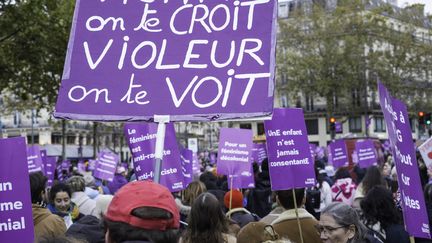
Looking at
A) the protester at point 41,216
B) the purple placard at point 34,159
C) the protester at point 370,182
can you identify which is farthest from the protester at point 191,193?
the purple placard at point 34,159

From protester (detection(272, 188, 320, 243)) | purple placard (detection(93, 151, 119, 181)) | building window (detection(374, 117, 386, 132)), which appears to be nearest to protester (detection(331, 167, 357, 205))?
protester (detection(272, 188, 320, 243))

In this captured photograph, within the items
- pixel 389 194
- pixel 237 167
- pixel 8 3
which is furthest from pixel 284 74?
pixel 389 194

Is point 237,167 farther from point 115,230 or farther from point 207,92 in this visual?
point 115,230

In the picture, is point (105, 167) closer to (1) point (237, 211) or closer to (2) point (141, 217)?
(1) point (237, 211)

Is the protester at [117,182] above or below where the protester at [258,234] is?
below

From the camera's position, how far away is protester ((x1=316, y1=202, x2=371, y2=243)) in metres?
4.63

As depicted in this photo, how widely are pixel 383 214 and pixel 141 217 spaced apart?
3.45m

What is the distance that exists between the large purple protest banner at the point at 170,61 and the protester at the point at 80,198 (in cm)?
316

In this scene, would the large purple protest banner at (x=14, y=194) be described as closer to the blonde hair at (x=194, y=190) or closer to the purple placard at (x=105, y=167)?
the blonde hair at (x=194, y=190)

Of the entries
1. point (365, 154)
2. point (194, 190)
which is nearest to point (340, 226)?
point (194, 190)

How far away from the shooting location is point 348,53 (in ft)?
170

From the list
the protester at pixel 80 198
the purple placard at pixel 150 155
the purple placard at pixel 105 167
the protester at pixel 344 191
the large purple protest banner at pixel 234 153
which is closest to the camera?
the protester at pixel 80 198

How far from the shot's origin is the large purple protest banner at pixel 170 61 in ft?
14.2

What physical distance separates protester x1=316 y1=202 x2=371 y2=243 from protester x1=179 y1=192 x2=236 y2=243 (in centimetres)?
61
